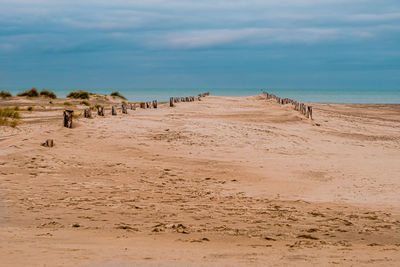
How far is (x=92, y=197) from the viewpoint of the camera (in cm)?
934

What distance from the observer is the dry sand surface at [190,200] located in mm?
6133

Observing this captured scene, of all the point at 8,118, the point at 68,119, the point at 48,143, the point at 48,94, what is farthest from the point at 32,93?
the point at 48,143

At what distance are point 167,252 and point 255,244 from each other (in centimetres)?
123

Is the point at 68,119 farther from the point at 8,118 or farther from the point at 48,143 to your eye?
the point at 8,118

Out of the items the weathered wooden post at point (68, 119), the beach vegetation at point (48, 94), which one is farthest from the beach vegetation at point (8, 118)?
the beach vegetation at point (48, 94)

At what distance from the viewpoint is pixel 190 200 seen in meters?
9.48

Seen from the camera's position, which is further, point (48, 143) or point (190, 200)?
point (48, 143)

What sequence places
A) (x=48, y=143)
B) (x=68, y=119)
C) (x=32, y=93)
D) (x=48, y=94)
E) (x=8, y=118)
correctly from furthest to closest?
(x=48, y=94) → (x=32, y=93) → (x=8, y=118) → (x=68, y=119) → (x=48, y=143)

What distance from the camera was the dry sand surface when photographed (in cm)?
613

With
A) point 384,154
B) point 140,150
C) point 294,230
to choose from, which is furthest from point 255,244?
point 384,154

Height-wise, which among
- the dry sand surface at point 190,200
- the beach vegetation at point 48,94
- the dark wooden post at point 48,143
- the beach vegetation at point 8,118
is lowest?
the dry sand surface at point 190,200

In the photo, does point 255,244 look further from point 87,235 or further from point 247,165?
point 247,165

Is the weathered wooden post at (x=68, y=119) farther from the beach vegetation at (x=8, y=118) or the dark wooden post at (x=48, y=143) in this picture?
the beach vegetation at (x=8, y=118)

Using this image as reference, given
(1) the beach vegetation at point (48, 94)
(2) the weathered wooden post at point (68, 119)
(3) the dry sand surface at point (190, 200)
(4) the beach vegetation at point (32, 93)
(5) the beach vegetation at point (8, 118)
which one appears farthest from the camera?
(1) the beach vegetation at point (48, 94)
